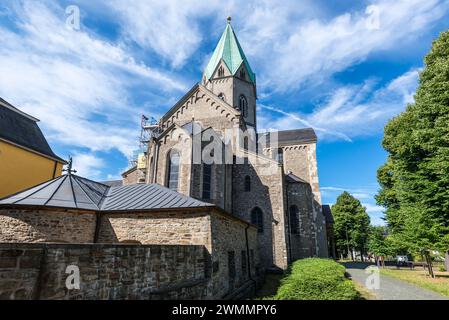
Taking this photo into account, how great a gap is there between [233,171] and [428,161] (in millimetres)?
13146

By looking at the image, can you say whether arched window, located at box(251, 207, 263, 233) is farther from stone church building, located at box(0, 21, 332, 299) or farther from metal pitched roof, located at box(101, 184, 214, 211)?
metal pitched roof, located at box(101, 184, 214, 211)

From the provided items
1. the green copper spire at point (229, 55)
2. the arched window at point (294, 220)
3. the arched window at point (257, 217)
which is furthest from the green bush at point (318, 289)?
the green copper spire at point (229, 55)

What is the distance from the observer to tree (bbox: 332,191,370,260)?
1368 inches

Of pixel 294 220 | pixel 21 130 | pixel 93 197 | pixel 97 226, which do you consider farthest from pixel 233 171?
pixel 21 130

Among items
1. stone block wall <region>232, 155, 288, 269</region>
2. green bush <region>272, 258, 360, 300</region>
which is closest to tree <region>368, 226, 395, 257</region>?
stone block wall <region>232, 155, 288, 269</region>

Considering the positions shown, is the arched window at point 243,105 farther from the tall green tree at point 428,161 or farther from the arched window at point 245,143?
the tall green tree at point 428,161

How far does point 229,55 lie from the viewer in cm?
3028

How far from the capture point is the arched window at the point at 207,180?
54.3ft
